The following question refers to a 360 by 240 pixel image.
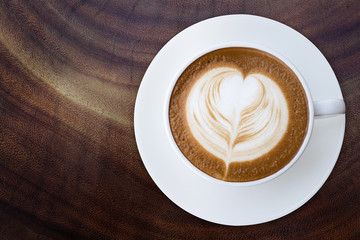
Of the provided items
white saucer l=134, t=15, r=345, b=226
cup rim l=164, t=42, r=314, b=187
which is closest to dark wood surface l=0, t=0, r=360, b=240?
white saucer l=134, t=15, r=345, b=226

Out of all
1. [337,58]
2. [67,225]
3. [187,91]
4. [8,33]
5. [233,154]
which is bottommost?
[67,225]

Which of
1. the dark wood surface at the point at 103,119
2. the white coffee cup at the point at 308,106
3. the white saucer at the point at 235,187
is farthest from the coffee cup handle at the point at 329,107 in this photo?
the dark wood surface at the point at 103,119

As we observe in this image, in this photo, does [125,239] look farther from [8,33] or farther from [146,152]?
[8,33]

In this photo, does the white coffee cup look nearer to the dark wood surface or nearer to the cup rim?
the cup rim

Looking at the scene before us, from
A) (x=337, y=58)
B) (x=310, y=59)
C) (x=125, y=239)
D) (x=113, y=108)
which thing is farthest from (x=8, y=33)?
(x=337, y=58)

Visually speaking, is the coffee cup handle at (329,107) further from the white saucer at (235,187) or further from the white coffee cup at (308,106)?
the white saucer at (235,187)
